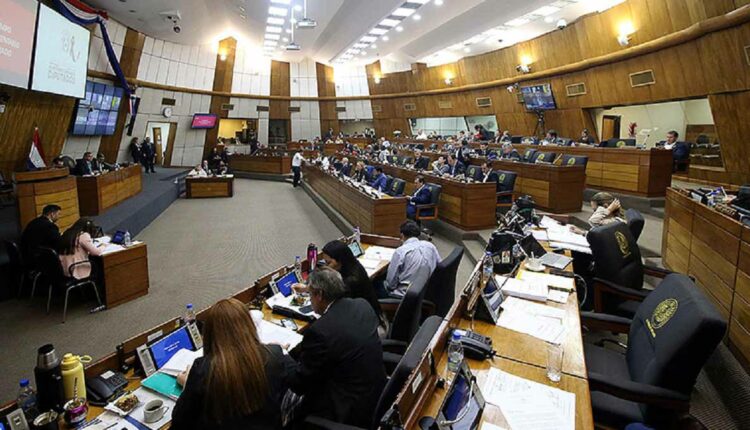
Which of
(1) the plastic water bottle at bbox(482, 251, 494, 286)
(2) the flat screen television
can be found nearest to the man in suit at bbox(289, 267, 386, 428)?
(1) the plastic water bottle at bbox(482, 251, 494, 286)

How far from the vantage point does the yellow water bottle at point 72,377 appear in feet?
5.92

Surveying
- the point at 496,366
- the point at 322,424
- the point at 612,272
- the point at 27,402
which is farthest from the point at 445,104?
the point at 27,402

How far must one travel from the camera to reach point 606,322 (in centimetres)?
255

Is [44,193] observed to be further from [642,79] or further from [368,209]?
[642,79]

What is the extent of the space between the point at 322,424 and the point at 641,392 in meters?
1.42

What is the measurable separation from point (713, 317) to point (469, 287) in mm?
1209

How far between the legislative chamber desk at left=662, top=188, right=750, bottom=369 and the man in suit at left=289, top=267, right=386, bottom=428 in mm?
2473

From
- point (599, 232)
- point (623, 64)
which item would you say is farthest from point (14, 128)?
point (623, 64)

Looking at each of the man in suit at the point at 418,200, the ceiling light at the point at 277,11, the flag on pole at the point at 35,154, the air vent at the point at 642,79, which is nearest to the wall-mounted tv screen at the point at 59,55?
the flag on pole at the point at 35,154

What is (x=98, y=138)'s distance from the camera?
1215 centimetres

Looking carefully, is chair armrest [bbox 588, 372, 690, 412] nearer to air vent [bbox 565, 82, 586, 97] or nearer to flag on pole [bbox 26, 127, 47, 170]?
flag on pole [bbox 26, 127, 47, 170]

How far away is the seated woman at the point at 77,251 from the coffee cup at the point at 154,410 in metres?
3.30

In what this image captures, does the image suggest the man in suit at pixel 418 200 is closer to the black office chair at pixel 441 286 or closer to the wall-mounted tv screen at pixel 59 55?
the black office chair at pixel 441 286

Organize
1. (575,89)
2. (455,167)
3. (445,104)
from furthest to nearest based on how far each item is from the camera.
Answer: (445,104)
(575,89)
(455,167)
